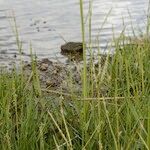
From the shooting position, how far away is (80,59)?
28.8 feet

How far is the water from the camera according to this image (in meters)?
9.42

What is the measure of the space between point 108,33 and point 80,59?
61.2 inches

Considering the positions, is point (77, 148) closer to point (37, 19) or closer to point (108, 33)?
point (108, 33)

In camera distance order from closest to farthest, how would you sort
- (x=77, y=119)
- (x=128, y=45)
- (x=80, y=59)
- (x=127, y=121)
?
(x=127, y=121)
(x=77, y=119)
(x=128, y=45)
(x=80, y=59)

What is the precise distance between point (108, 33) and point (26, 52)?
1859 millimetres

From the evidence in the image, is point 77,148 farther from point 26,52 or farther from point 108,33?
point 108,33

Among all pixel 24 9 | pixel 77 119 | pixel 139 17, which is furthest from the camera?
pixel 24 9

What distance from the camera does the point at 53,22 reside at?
39.0 ft

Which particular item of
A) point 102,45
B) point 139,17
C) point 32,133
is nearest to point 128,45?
point 32,133

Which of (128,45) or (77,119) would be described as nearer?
(77,119)

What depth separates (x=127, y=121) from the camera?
272cm

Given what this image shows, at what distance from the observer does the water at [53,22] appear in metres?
9.42

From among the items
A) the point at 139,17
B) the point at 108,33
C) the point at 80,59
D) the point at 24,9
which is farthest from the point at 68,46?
the point at 24,9

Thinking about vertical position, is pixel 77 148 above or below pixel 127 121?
below
